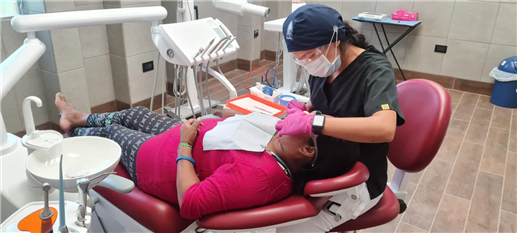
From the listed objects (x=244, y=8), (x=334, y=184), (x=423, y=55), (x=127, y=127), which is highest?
(x=244, y=8)

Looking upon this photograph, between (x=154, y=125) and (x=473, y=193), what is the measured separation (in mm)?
1929

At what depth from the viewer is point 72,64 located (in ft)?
8.59

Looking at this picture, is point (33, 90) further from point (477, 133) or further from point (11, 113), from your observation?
point (477, 133)

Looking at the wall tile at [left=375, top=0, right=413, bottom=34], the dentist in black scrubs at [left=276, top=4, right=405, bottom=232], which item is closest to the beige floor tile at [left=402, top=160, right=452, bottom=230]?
the dentist in black scrubs at [left=276, top=4, right=405, bottom=232]

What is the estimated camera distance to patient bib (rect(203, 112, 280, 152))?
1215 millimetres

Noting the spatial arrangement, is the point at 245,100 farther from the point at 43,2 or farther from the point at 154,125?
the point at 43,2

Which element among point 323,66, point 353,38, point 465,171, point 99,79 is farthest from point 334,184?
point 99,79

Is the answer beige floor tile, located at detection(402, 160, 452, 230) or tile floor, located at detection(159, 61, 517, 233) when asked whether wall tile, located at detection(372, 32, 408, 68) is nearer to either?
tile floor, located at detection(159, 61, 517, 233)

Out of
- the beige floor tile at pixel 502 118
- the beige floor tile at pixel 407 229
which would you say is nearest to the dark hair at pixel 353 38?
the beige floor tile at pixel 407 229

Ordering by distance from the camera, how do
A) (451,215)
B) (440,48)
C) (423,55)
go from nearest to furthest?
(451,215)
(440,48)
(423,55)

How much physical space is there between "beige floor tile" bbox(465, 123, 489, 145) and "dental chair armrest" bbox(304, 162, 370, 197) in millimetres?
2254

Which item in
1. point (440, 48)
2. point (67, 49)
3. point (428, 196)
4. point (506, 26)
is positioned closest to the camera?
point (428, 196)

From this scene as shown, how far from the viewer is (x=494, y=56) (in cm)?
374

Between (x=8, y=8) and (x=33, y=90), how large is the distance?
58cm
